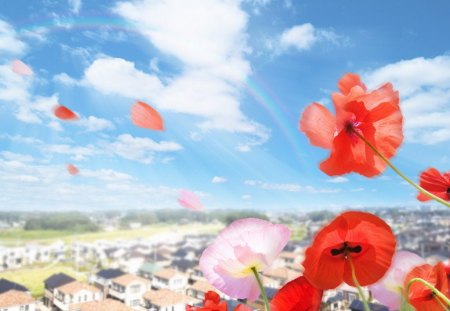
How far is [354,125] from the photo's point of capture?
0.20m

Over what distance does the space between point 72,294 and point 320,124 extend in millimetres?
8895

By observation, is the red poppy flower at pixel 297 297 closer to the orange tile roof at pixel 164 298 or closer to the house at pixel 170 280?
the orange tile roof at pixel 164 298

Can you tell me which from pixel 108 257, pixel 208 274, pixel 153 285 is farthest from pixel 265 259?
pixel 108 257

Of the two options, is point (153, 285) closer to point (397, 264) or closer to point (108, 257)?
point (108, 257)

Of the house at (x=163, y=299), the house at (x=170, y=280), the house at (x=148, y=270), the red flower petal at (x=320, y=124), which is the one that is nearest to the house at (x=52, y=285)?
the house at (x=170, y=280)

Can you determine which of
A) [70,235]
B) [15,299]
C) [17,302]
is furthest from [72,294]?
[70,235]

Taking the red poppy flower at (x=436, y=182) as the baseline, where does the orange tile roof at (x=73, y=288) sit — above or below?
below

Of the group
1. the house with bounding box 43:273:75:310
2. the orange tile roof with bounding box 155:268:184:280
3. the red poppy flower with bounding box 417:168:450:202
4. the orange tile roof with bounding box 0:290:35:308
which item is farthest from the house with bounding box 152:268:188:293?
the red poppy flower with bounding box 417:168:450:202

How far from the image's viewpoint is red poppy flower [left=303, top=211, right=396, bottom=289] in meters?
0.18

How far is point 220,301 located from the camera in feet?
0.70

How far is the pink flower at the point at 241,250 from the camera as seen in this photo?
19 centimetres

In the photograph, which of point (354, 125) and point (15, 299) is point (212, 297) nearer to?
point (354, 125)

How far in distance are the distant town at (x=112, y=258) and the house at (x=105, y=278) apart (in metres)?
0.02

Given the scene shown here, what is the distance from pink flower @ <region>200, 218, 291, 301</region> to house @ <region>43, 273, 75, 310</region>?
9.59 m
